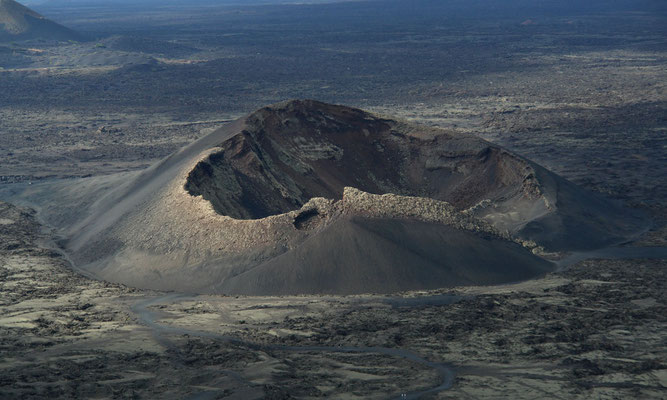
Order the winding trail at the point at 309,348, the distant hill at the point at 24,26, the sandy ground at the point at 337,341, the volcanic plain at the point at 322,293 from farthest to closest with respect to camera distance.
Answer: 1. the distant hill at the point at 24,26
2. the volcanic plain at the point at 322,293
3. the winding trail at the point at 309,348
4. the sandy ground at the point at 337,341

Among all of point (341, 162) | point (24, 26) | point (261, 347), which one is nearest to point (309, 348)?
point (261, 347)

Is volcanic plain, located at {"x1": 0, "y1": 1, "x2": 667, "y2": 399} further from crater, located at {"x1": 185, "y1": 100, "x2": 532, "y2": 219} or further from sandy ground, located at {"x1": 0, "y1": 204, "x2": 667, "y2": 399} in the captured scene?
crater, located at {"x1": 185, "y1": 100, "x2": 532, "y2": 219}

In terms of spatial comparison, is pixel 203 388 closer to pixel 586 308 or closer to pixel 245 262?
pixel 245 262

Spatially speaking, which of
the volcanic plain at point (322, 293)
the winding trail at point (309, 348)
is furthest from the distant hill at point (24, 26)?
the winding trail at point (309, 348)

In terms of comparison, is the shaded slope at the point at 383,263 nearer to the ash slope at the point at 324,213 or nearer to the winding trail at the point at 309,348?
the ash slope at the point at 324,213

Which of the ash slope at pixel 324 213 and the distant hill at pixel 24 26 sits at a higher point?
the distant hill at pixel 24 26

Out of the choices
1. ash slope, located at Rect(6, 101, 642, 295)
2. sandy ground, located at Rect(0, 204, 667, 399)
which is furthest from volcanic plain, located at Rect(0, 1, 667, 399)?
ash slope, located at Rect(6, 101, 642, 295)

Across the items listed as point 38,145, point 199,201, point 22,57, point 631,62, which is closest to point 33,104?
point 38,145
